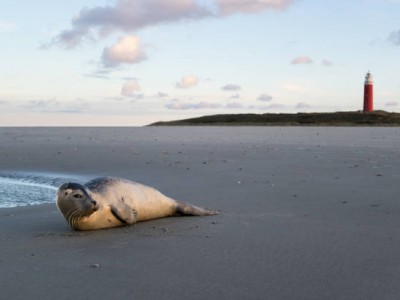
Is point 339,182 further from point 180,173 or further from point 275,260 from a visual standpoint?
point 275,260

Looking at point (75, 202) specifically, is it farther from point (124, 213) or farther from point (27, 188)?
point (27, 188)

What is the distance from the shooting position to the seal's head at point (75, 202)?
19.6 feet

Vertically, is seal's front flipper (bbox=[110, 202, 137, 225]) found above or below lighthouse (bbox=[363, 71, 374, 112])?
below

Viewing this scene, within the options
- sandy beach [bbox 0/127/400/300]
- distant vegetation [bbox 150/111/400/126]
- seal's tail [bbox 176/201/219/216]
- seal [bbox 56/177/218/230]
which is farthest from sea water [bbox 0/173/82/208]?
distant vegetation [bbox 150/111/400/126]

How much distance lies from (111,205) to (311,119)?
270 ft

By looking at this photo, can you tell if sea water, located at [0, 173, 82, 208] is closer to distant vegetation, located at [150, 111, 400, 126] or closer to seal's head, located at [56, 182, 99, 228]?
seal's head, located at [56, 182, 99, 228]

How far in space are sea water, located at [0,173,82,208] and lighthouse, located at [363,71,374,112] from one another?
8300 centimetres

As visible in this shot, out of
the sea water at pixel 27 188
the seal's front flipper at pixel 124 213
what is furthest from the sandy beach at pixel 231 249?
the sea water at pixel 27 188

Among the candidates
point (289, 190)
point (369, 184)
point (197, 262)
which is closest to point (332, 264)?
point (197, 262)

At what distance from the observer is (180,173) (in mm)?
12352

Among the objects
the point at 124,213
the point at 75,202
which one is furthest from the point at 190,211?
the point at 75,202

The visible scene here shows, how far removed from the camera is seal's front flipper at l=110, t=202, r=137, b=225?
20.7 feet

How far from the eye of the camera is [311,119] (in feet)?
285

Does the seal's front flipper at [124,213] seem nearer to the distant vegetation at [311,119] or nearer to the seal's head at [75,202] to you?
the seal's head at [75,202]
